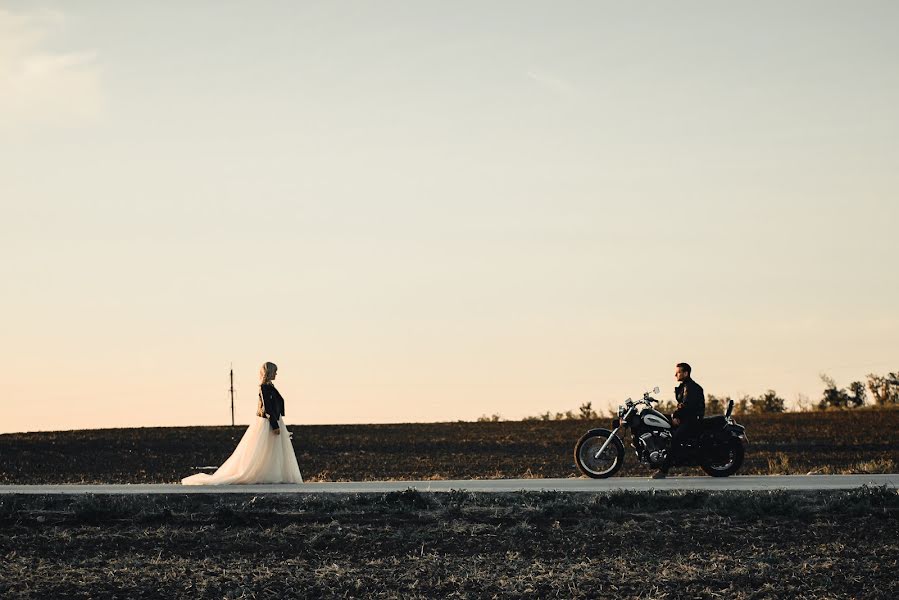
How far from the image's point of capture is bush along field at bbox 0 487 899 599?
14625 mm

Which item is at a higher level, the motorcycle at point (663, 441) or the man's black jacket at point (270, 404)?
the man's black jacket at point (270, 404)

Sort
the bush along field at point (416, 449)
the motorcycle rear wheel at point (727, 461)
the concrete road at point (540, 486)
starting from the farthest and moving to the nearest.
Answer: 1. the bush along field at point (416, 449)
2. the motorcycle rear wheel at point (727, 461)
3. the concrete road at point (540, 486)

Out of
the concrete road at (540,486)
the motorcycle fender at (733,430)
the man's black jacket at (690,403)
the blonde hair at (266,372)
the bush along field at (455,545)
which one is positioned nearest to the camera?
the bush along field at (455,545)

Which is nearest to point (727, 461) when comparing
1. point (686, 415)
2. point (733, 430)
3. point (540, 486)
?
point (733, 430)

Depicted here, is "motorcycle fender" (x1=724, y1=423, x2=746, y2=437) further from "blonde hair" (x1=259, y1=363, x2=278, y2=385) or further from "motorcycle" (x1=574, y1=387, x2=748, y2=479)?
"blonde hair" (x1=259, y1=363, x2=278, y2=385)

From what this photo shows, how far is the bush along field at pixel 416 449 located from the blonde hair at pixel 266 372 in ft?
39.1

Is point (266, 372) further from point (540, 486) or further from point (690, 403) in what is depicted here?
point (690, 403)

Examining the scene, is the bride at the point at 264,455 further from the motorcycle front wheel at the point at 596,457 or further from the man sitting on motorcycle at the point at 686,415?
the man sitting on motorcycle at the point at 686,415

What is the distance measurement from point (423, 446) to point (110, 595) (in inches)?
1409

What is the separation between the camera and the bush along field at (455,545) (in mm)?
14625

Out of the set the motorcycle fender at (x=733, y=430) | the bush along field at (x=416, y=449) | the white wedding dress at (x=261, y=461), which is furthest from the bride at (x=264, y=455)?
the bush along field at (x=416, y=449)

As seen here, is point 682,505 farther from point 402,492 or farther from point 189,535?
point 189,535

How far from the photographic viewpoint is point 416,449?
49.2 metres

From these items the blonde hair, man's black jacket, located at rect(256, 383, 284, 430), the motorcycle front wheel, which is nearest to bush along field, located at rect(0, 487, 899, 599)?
man's black jacket, located at rect(256, 383, 284, 430)
